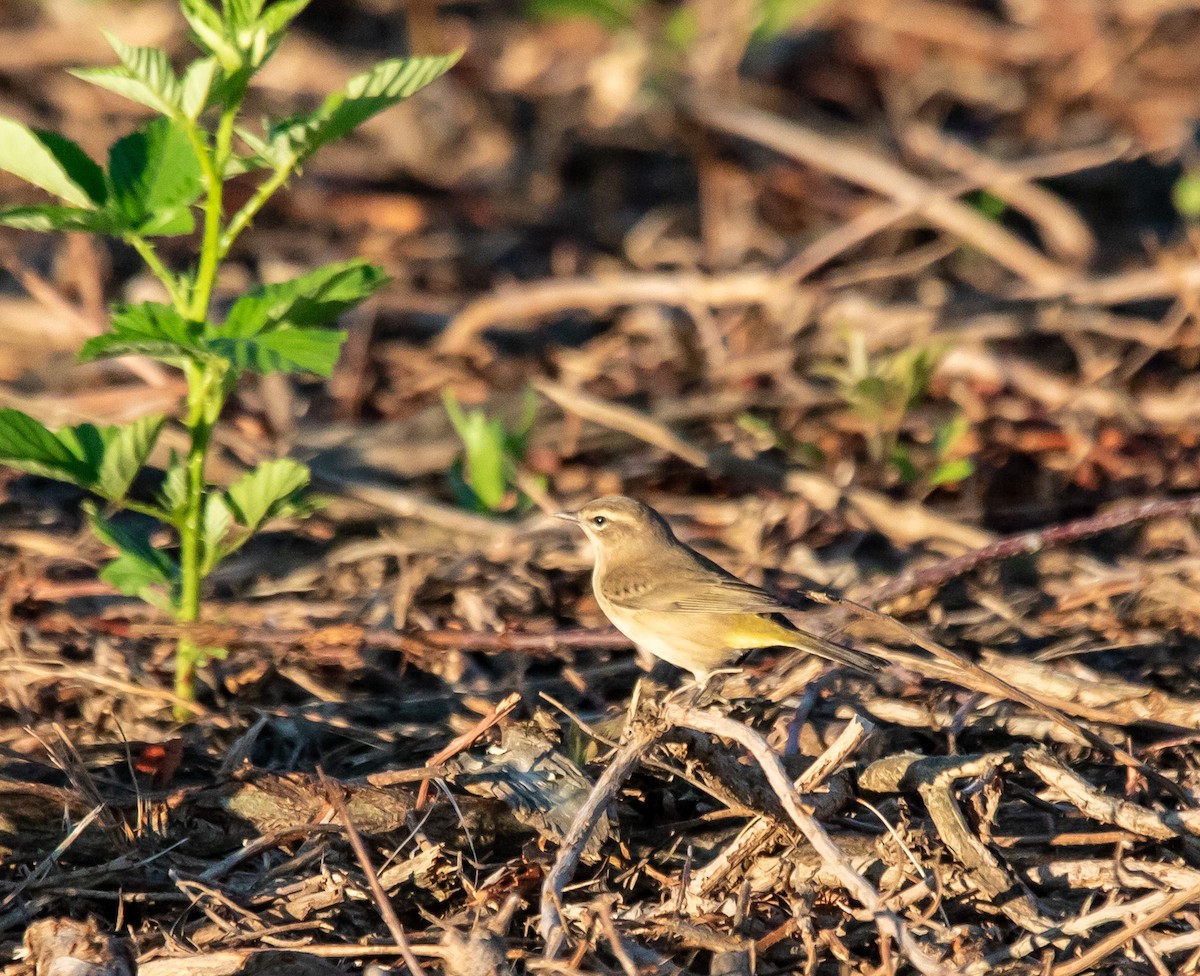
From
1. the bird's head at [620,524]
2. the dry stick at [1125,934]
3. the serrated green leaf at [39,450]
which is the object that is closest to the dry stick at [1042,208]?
the bird's head at [620,524]

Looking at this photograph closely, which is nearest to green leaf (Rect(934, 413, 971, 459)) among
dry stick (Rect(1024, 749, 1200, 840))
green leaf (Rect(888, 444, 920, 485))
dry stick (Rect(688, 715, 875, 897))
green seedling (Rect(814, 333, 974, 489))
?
green seedling (Rect(814, 333, 974, 489))

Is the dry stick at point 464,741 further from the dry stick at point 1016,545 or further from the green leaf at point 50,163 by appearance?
the green leaf at point 50,163

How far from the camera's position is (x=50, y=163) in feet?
13.8

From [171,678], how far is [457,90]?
6.48 m

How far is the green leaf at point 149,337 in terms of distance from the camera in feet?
13.1

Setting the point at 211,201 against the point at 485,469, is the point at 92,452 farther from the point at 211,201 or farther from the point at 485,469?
the point at 485,469

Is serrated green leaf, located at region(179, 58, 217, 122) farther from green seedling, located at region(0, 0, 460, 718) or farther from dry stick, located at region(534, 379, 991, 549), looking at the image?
dry stick, located at region(534, 379, 991, 549)

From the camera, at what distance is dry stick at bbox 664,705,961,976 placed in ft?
11.7

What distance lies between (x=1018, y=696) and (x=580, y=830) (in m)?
1.32

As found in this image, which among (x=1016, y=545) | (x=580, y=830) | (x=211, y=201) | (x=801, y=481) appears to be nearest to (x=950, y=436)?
(x=801, y=481)

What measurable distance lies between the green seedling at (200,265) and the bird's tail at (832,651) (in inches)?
70.2

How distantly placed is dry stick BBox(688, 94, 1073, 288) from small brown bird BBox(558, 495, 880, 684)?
3660 mm

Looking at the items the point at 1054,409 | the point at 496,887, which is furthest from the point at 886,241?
the point at 496,887

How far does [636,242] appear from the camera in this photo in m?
9.70
